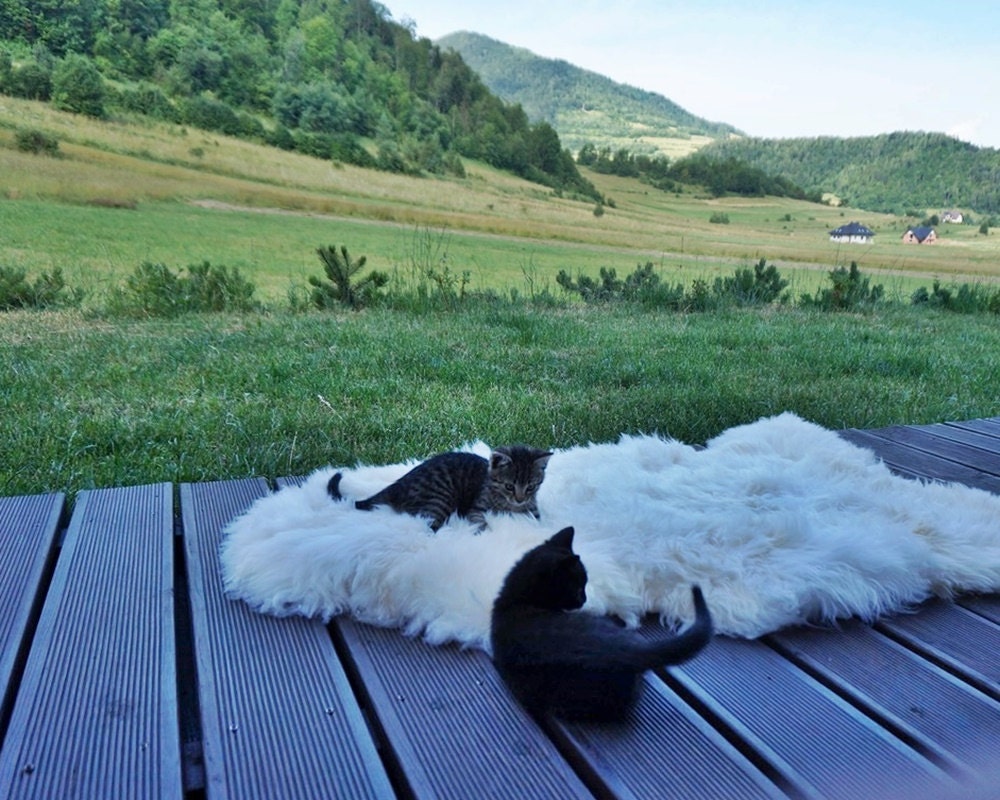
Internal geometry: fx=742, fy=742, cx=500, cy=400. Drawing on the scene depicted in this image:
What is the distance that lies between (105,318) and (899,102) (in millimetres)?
6056

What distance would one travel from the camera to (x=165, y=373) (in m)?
3.27

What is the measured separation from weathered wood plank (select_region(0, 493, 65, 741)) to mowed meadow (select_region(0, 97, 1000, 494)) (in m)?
0.52

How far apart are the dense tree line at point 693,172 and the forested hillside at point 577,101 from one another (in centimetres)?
17

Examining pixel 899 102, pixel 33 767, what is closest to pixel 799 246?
pixel 899 102

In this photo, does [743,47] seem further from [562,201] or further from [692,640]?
[692,640]

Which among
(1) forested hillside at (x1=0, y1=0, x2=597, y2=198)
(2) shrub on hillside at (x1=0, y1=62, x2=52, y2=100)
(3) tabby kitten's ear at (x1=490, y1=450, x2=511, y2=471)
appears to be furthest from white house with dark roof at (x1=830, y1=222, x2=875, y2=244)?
(3) tabby kitten's ear at (x1=490, y1=450, x2=511, y2=471)

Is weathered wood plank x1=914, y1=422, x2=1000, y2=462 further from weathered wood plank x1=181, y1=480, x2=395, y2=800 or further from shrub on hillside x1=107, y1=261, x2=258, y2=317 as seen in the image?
shrub on hillside x1=107, y1=261, x2=258, y2=317

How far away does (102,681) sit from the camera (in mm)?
1000

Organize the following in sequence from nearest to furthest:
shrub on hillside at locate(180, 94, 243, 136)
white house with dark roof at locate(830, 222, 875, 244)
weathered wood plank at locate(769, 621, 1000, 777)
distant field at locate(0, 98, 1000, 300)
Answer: weathered wood plank at locate(769, 621, 1000, 777) → distant field at locate(0, 98, 1000, 300) → shrub on hillside at locate(180, 94, 243, 136) → white house with dark roof at locate(830, 222, 875, 244)

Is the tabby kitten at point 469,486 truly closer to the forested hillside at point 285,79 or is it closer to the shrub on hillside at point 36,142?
the shrub on hillside at point 36,142

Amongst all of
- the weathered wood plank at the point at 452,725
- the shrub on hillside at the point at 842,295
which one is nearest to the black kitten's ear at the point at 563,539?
the weathered wood plank at the point at 452,725

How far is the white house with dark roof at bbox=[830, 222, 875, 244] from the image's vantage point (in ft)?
27.1

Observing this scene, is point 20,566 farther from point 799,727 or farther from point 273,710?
point 799,727

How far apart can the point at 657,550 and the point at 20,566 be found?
1153 mm
